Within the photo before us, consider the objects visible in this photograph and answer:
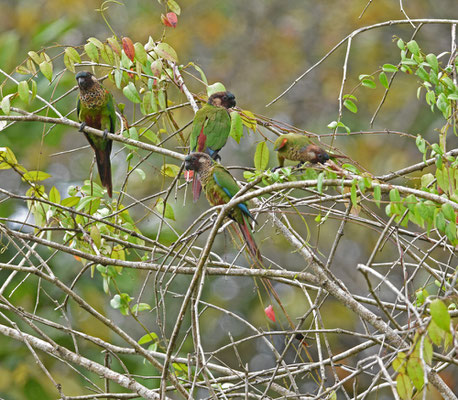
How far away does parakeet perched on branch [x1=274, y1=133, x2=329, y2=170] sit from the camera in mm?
2443

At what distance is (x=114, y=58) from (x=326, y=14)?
6194mm

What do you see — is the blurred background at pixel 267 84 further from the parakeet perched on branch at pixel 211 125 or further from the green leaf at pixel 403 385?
the green leaf at pixel 403 385

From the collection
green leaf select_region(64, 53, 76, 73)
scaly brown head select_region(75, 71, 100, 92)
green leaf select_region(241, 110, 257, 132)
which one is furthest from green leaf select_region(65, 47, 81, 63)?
scaly brown head select_region(75, 71, 100, 92)

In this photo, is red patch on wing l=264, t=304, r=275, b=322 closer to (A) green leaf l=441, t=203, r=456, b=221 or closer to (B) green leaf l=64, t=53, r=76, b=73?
(A) green leaf l=441, t=203, r=456, b=221

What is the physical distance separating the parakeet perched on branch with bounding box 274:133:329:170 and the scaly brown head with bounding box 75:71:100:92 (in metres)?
1.29

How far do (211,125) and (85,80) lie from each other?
0.72 metres

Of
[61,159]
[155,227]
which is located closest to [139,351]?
[155,227]

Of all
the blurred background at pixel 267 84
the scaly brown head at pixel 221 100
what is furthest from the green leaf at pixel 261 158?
the blurred background at pixel 267 84

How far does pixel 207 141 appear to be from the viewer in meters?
3.47

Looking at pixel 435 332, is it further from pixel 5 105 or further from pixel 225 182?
pixel 5 105

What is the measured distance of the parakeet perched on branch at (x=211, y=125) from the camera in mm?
3422

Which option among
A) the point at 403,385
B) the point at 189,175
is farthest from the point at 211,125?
the point at 403,385

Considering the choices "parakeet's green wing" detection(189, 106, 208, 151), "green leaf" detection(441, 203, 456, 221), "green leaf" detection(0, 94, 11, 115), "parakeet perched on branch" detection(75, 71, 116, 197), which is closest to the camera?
"green leaf" detection(441, 203, 456, 221)

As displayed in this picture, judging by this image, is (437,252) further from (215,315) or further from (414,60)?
(414,60)
